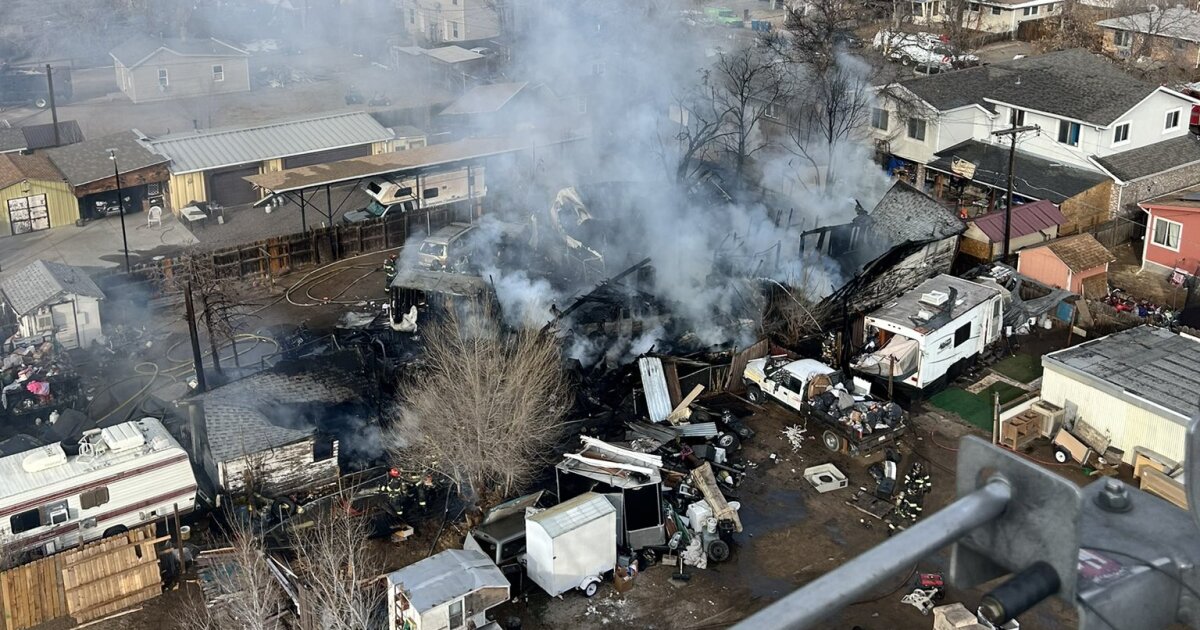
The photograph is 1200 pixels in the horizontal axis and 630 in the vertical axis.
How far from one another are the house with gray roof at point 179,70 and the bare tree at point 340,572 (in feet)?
100

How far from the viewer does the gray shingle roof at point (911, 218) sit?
2355 centimetres

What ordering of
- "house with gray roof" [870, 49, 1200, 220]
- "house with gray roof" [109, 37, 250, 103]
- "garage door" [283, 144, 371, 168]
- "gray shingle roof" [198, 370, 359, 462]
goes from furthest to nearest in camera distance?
"house with gray roof" [109, 37, 250, 103] → "garage door" [283, 144, 371, 168] → "house with gray roof" [870, 49, 1200, 220] → "gray shingle roof" [198, 370, 359, 462]

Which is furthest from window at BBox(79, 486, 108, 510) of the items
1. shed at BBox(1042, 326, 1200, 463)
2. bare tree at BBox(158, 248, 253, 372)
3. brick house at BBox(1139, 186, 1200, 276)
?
brick house at BBox(1139, 186, 1200, 276)

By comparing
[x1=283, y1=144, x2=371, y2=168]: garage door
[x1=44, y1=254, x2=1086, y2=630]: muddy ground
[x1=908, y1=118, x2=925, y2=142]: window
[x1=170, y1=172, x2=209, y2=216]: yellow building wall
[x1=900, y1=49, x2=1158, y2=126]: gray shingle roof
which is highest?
[x1=900, y1=49, x2=1158, y2=126]: gray shingle roof

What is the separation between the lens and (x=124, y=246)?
26469 millimetres

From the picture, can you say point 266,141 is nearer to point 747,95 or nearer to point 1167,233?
point 747,95

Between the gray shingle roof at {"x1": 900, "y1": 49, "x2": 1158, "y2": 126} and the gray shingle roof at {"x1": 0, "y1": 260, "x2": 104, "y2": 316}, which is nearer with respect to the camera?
the gray shingle roof at {"x1": 0, "y1": 260, "x2": 104, "y2": 316}

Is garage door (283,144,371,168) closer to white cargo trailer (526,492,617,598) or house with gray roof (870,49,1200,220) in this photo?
house with gray roof (870,49,1200,220)

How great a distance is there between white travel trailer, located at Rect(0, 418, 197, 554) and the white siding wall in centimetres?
1392

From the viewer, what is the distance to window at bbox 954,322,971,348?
2041 cm

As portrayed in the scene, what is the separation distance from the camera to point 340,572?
528 inches

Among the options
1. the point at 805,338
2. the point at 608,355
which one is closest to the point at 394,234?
the point at 608,355

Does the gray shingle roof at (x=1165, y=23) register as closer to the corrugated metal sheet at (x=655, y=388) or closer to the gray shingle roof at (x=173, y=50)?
the corrugated metal sheet at (x=655, y=388)

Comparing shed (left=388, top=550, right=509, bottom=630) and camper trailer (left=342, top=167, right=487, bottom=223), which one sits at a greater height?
camper trailer (left=342, top=167, right=487, bottom=223)
